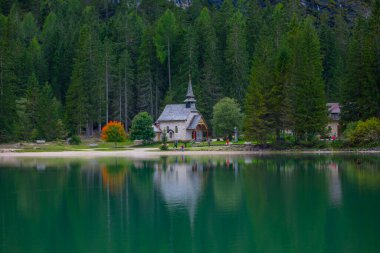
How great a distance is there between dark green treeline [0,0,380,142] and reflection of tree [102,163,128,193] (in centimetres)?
2606

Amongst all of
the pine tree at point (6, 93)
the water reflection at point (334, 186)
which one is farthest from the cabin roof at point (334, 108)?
the pine tree at point (6, 93)

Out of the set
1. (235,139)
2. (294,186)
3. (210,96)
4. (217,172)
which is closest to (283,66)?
(235,139)

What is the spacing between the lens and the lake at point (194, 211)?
55.6 feet

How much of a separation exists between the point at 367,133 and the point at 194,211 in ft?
132

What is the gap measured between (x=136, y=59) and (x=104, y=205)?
77.8m

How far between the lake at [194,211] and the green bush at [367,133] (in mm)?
20734

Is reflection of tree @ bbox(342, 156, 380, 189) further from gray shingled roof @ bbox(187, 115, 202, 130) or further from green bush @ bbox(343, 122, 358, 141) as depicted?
gray shingled roof @ bbox(187, 115, 202, 130)

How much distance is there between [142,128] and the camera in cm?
7619

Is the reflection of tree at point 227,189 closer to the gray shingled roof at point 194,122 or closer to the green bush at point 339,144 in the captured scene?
the green bush at point 339,144

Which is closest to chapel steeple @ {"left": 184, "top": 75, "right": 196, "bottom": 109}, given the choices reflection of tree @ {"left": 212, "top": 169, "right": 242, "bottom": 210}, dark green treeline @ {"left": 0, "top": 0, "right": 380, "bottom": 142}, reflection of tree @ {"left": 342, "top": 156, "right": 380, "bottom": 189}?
dark green treeline @ {"left": 0, "top": 0, "right": 380, "bottom": 142}

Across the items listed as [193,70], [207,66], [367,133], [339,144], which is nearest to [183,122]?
[207,66]

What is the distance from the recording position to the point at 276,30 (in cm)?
8831

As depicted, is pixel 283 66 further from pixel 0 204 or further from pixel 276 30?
pixel 0 204

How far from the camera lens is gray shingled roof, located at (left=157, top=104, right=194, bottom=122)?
8388 cm
